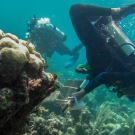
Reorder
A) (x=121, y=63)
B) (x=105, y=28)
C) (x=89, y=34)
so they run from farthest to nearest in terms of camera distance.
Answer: (x=105, y=28) < (x=89, y=34) < (x=121, y=63)

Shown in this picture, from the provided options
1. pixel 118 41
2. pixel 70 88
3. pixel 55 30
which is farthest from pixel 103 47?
pixel 55 30

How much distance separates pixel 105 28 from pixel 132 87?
2677mm

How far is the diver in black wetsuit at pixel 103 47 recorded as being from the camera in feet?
19.0

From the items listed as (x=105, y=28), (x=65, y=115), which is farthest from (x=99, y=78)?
(x=65, y=115)

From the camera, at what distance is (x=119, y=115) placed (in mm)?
12664

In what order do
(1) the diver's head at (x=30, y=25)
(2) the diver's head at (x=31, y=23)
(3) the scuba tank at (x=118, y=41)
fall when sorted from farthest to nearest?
1. (2) the diver's head at (x=31, y=23)
2. (1) the diver's head at (x=30, y=25)
3. (3) the scuba tank at (x=118, y=41)

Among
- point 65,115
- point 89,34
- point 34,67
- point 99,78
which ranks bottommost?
point 34,67

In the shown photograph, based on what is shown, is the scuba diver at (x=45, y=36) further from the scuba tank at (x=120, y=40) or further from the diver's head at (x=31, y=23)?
the scuba tank at (x=120, y=40)

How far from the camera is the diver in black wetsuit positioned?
5.78 meters

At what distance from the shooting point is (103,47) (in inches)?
250

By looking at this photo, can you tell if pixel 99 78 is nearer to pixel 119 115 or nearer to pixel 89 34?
pixel 89 34

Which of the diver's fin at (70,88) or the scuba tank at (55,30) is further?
the scuba tank at (55,30)

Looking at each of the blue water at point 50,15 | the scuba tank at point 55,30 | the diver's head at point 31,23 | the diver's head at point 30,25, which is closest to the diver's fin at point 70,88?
the diver's head at point 30,25

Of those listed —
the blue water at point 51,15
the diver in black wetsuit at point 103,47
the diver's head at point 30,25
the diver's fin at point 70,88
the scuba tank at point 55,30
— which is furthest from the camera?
the blue water at point 51,15
